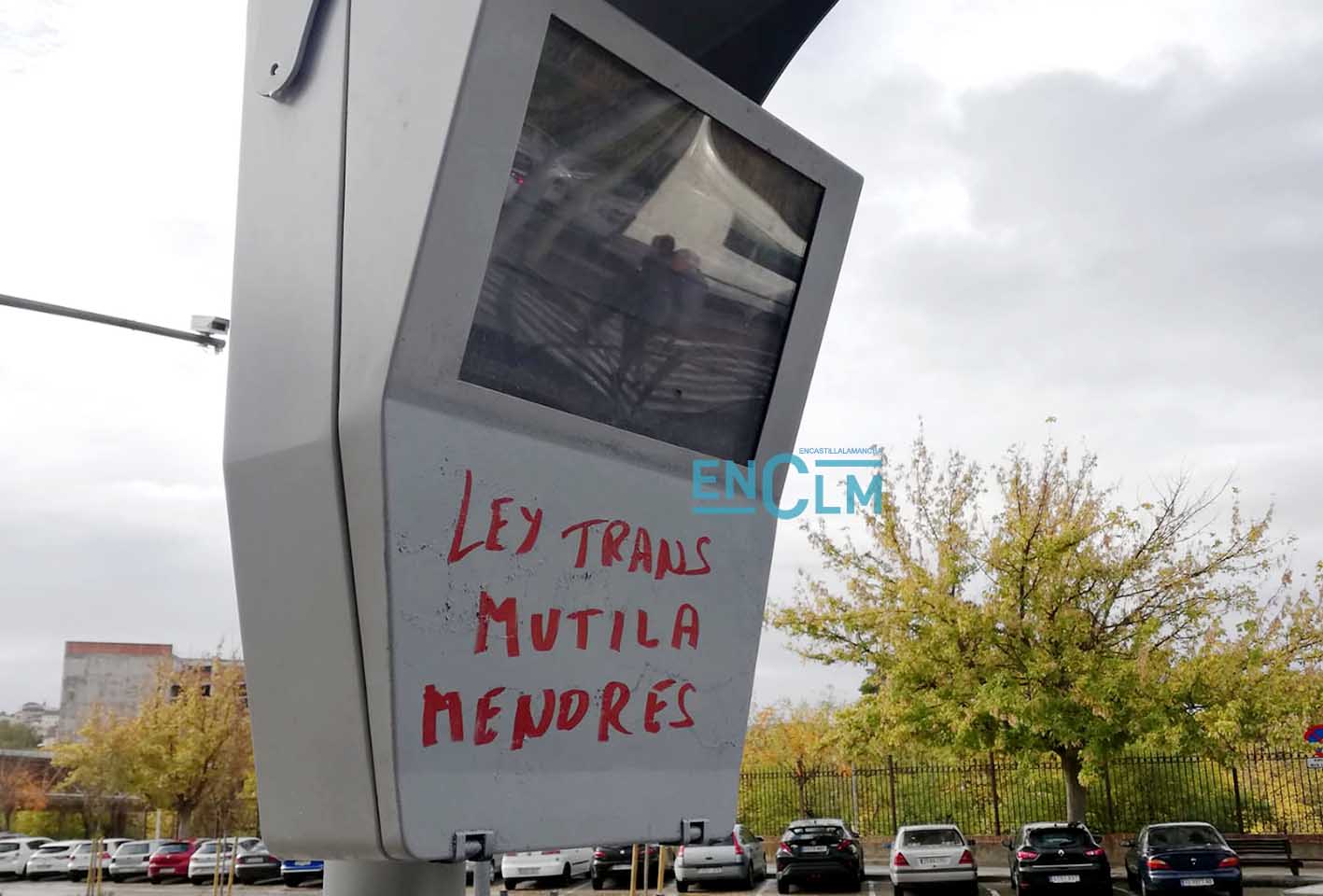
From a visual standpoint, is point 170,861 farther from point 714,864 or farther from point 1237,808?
point 1237,808

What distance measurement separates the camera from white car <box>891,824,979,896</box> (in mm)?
19359

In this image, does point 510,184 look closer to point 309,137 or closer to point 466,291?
point 466,291

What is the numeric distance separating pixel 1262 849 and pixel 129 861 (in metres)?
29.8

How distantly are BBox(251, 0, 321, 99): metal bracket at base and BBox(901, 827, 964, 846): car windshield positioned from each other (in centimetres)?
1948

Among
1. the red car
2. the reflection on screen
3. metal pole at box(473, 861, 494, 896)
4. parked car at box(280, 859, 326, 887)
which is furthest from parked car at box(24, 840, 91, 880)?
the reflection on screen

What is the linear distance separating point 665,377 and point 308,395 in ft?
2.77

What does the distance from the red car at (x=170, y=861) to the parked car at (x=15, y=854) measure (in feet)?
22.8

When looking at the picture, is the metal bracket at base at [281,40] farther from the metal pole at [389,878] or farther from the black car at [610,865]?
the black car at [610,865]

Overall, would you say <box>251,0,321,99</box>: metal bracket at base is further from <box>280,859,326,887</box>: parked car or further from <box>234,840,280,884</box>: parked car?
<box>234,840,280,884</box>: parked car

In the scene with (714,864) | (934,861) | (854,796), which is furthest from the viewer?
(854,796)

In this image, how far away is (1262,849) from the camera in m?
23.2

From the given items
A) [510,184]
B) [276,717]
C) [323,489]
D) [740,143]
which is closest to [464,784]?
[276,717]

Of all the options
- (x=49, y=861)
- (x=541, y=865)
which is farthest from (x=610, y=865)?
(x=49, y=861)

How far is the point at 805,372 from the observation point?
3006 millimetres
